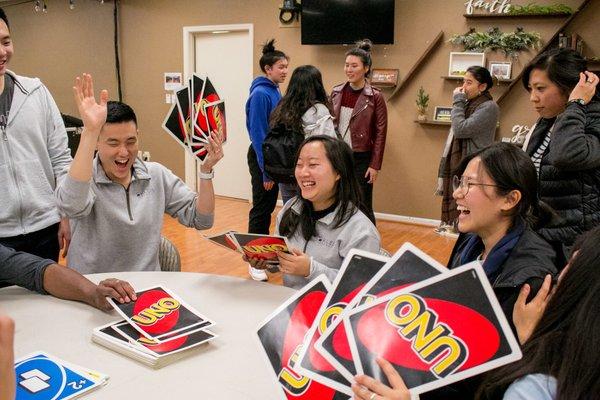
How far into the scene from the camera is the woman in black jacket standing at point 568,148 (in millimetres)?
1955

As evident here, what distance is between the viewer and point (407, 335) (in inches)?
38.7

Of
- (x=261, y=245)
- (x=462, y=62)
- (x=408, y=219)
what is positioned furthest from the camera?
(x=408, y=219)

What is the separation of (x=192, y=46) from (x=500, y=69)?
12.1 feet

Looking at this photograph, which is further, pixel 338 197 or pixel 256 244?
pixel 338 197

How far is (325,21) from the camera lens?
18.3 ft

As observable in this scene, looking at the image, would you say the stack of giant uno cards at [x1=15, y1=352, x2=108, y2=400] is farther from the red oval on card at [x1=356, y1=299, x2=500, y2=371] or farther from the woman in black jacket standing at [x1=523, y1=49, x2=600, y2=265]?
the woman in black jacket standing at [x1=523, y1=49, x2=600, y2=265]

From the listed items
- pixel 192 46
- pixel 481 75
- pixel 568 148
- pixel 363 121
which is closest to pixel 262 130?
pixel 363 121

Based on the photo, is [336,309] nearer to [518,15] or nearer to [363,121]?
[363,121]

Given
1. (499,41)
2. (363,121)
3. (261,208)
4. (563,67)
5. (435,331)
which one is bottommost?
(261,208)

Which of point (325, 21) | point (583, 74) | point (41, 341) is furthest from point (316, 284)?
point (325, 21)

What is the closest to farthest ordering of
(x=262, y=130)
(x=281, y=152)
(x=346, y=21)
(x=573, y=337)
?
(x=573, y=337) → (x=281, y=152) → (x=262, y=130) → (x=346, y=21)

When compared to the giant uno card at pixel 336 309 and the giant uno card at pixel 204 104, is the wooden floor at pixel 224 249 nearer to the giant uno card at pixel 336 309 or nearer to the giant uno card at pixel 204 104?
the giant uno card at pixel 204 104

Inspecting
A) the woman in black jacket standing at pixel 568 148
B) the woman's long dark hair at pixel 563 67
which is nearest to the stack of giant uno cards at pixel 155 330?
the woman in black jacket standing at pixel 568 148

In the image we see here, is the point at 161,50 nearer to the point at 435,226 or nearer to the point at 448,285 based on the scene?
the point at 435,226
